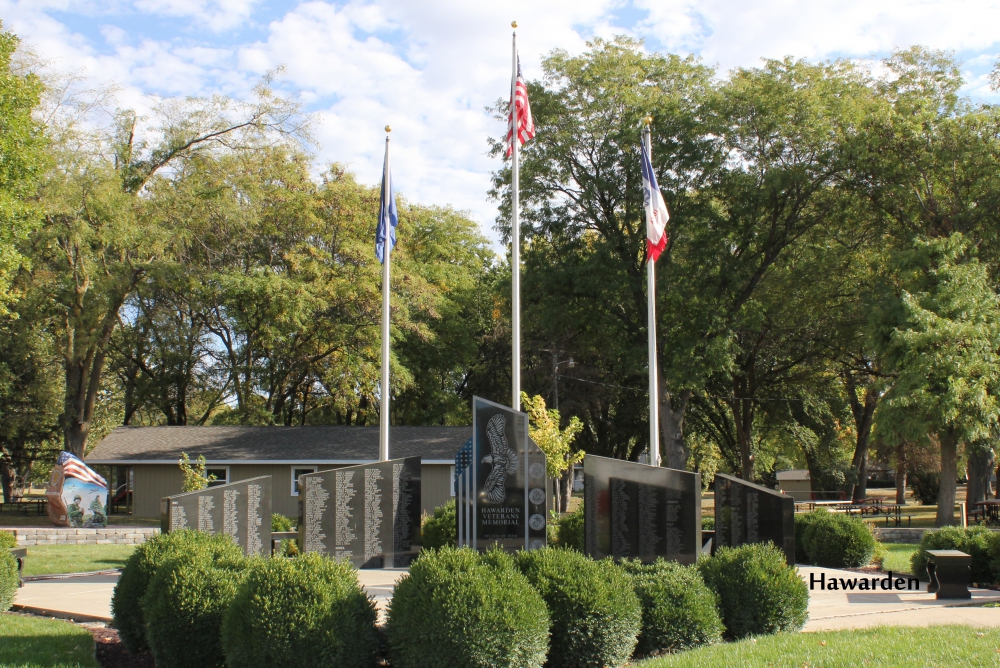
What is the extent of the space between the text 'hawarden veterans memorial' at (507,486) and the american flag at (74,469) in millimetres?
18392

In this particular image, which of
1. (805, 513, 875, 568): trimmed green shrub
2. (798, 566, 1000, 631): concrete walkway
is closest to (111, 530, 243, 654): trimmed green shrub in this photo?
(798, 566, 1000, 631): concrete walkway

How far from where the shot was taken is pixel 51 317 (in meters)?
31.5

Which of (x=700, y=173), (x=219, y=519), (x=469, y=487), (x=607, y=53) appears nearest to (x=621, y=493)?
(x=469, y=487)

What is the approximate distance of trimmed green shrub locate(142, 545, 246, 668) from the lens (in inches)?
315

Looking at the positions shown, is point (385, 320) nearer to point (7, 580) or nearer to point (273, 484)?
point (7, 580)

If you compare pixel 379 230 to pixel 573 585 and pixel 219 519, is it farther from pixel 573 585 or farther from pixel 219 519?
pixel 573 585

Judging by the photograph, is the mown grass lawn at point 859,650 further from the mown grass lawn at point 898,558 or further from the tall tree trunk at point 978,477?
the tall tree trunk at point 978,477

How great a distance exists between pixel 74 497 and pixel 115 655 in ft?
63.6

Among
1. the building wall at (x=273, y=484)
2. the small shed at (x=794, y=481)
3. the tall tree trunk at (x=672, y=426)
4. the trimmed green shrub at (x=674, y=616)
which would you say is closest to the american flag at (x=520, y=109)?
the trimmed green shrub at (x=674, y=616)

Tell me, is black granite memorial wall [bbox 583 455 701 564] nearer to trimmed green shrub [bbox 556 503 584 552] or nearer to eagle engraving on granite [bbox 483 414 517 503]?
eagle engraving on granite [bbox 483 414 517 503]

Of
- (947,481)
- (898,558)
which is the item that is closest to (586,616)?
(898,558)

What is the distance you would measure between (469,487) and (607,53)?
942 inches

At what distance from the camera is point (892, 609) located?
420 inches

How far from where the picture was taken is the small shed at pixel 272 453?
97.3ft
